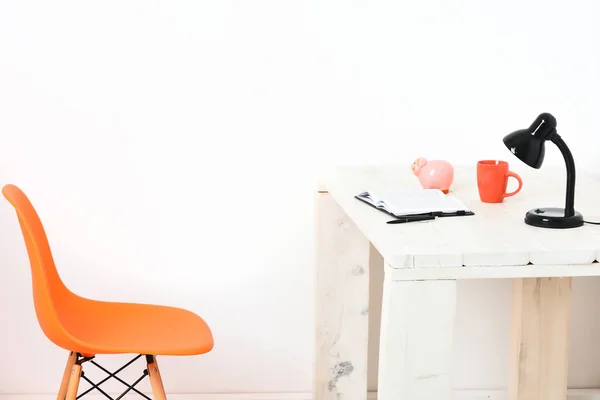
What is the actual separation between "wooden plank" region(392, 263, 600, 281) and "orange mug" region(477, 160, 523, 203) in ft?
1.40

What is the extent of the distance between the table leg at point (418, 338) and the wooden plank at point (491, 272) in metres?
0.01

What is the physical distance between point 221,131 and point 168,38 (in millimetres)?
310

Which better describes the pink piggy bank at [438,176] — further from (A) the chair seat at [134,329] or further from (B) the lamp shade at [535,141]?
(A) the chair seat at [134,329]

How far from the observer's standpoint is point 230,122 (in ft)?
8.05

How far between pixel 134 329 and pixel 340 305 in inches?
22.7

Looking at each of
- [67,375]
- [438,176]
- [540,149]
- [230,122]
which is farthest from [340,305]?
[540,149]

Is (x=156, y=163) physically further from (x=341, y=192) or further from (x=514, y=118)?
→ (x=514, y=118)

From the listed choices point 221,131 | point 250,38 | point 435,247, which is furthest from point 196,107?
point 435,247

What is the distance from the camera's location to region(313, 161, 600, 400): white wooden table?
4.57ft

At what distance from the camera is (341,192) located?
78.5 inches

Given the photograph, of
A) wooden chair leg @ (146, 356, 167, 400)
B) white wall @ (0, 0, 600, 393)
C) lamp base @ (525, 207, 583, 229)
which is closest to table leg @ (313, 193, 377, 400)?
white wall @ (0, 0, 600, 393)

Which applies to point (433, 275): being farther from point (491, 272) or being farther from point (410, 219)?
point (410, 219)

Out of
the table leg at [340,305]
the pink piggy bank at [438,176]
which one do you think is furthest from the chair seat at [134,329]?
the pink piggy bank at [438,176]

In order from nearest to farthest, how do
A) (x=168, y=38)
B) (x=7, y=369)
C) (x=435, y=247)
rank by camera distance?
(x=435, y=247)
(x=168, y=38)
(x=7, y=369)
